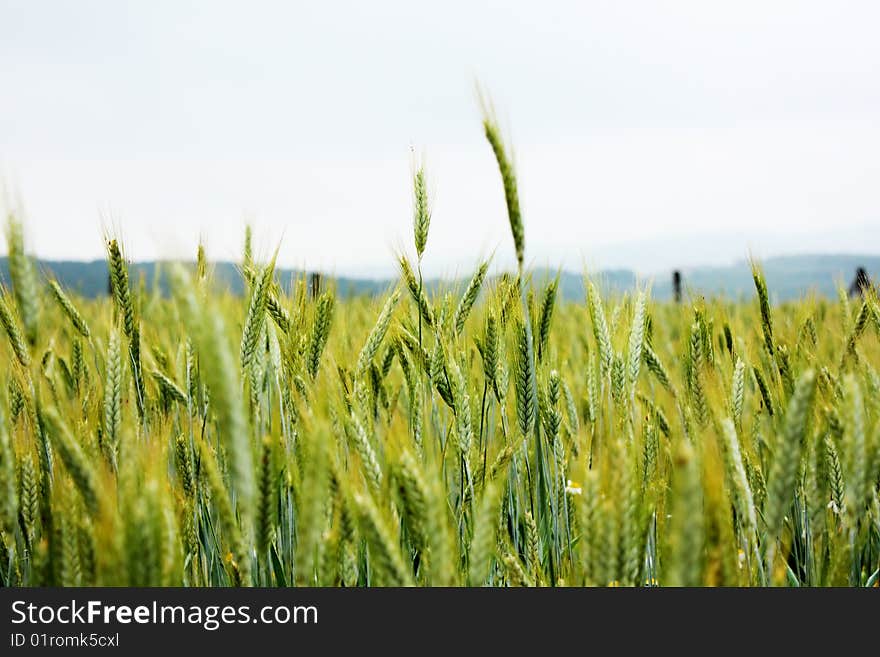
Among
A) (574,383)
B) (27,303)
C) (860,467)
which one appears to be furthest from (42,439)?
(574,383)

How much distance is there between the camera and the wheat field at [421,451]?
1.08 meters

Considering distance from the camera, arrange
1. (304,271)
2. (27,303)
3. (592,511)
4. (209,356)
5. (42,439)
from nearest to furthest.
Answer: (209,356) < (592,511) < (27,303) < (42,439) < (304,271)

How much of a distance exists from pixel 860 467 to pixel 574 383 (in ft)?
7.69

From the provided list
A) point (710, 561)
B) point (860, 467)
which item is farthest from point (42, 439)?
point (860, 467)

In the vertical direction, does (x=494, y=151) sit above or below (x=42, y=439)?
above

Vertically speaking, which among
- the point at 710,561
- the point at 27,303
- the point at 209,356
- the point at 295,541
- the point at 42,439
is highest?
the point at 27,303

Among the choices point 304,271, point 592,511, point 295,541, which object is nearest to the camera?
point 592,511

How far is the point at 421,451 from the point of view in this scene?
1.67 meters

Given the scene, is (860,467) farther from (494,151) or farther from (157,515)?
(157,515)

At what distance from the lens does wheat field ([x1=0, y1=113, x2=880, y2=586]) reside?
108cm

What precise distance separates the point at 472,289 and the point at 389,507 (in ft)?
3.53

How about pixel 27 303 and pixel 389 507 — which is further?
pixel 27 303

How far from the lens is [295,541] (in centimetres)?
200

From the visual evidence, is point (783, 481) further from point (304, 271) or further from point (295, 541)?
point (304, 271)
